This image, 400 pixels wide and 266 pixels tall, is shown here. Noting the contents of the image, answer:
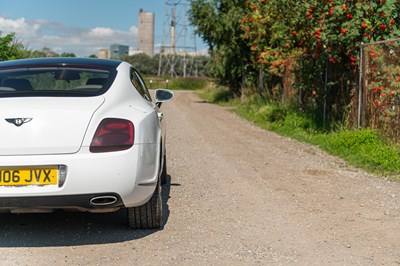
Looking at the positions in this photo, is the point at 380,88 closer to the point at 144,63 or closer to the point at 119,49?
the point at 144,63

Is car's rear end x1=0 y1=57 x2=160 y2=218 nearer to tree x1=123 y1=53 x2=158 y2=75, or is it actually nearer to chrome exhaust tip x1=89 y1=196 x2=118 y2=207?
chrome exhaust tip x1=89 y1=196 x2=118 y2=207

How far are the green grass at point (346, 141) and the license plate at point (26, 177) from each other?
505 cm

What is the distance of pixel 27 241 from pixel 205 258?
1.51 m

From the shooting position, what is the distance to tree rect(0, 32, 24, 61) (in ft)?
49.1

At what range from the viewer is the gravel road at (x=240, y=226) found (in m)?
4.24

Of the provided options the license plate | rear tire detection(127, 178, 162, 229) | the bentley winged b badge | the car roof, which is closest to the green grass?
rear tire detection(127, 178, 162, 229)

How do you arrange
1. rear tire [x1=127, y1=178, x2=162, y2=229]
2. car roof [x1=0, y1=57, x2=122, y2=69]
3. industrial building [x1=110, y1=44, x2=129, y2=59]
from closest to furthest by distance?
rear tire [x1=127, y1=178, x2=162, y2=229]
car roof [x1=0, y1=57, x2=122, y2=69]
industrial building [x1=110, y1=44, x2=129, y2=59]

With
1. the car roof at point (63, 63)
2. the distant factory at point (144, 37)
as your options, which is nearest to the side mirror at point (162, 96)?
the car roof at point (63, 63)

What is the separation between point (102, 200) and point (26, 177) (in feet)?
1.90

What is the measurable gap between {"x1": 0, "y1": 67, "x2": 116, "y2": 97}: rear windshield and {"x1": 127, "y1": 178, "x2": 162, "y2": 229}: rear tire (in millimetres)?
1004

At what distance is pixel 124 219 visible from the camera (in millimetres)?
5395

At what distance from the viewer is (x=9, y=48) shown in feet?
50.3

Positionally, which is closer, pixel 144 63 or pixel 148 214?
pixel 148 214

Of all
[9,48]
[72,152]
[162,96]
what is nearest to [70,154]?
[72,152]
